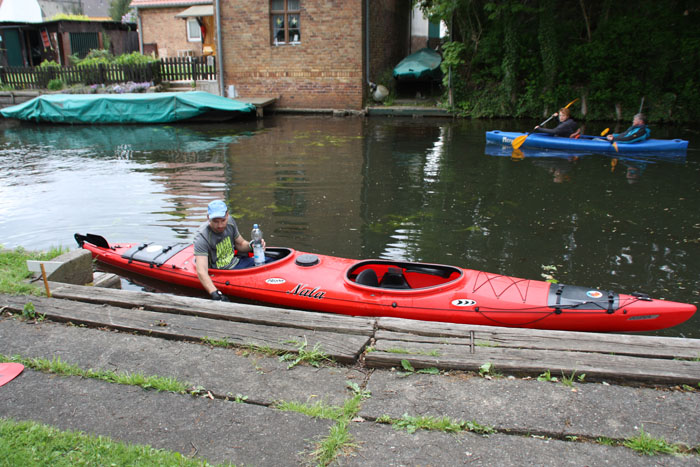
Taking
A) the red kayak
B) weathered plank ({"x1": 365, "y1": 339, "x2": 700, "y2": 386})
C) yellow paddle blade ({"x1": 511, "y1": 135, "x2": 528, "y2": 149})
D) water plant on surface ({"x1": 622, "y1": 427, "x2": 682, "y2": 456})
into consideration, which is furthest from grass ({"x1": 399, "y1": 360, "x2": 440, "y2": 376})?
yellow paddle blade ({"x1": 511, "y1": 135, "x2": 528, "y2": 149})

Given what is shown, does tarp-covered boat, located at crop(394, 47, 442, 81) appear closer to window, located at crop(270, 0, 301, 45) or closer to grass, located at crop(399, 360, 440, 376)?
window, located at crop(270, 0, 301, 45)

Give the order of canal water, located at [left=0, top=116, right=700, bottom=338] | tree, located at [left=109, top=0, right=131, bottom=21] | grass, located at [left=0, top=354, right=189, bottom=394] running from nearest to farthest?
1. grass, located at [left=0, top=354, right=189, bottom=394]
2. canal water, located at [left=0, top=116, right=700, bottom=338]
3. tree, located at [left=109, top=0, right=131, bottom=21]

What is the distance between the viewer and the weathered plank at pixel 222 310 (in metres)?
3.70

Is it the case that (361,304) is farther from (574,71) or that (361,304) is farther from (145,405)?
(574,71)

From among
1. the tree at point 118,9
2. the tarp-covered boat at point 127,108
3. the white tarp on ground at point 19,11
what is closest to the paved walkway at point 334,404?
the tarp-covered boat at point 127,108

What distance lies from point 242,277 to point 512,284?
276 cm

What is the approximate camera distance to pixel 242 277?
219 inches

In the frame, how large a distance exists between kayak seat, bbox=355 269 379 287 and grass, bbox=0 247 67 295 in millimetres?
2777

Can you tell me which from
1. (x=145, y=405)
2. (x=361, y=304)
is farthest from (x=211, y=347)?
(x=361, y=304)

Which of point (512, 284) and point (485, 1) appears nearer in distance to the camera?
point (512, 284)

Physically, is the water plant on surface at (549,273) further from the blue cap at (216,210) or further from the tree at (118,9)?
the tree at (118,9)

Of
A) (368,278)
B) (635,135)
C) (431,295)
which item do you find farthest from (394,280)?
(635,135)

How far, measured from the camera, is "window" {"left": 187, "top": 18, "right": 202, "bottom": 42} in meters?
25.8

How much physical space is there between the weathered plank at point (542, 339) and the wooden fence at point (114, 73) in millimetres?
20303
